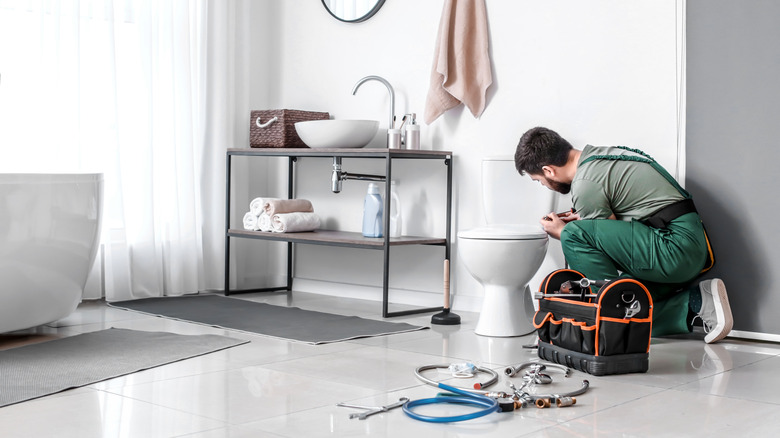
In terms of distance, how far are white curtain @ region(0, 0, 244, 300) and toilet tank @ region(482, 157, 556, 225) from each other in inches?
66.9

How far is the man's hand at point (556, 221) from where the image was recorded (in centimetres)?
337

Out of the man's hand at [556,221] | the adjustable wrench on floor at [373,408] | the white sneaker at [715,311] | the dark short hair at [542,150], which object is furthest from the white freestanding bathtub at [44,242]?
the white sneaker at [715,311]

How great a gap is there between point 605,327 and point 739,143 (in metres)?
1.18

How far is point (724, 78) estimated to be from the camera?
130 inches

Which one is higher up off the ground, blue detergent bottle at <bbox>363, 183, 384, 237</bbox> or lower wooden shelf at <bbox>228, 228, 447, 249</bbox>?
blue detergent bottle at <bbox>363, 183, 384, 237</bbox>

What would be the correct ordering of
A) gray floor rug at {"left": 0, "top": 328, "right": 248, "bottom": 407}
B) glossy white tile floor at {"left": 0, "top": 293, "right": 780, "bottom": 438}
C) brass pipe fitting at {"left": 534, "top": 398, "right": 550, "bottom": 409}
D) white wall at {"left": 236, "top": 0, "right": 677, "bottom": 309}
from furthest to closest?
1. white wall at {"left": 236, "top": 0, "right": 677, "bottom": 309}
2. gray floor rug at {"left": 0, "top": 328, "right": 248, "bottom": 407}
3. brass pipe fitting at {"left": 534, "top": 398, "right": 550, "bottom": 409}
4. glossy white tile floor at {"left": 0, "top": 293, "right": 780, "bottom": 438}

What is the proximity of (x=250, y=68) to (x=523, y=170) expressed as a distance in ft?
6.94

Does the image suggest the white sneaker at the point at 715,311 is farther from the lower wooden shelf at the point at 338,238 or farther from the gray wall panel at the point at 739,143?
the lower wooden shelf at the point at 338,238

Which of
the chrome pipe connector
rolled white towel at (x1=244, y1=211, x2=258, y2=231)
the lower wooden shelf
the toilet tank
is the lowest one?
the chrome pipe connector

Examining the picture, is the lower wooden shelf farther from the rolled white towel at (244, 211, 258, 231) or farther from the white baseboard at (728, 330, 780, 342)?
the white baseboard at (728, 330, 780, 342)

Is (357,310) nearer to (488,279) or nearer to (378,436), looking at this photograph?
(488,279)

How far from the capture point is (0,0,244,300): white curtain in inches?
152

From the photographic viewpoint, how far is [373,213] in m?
4.07

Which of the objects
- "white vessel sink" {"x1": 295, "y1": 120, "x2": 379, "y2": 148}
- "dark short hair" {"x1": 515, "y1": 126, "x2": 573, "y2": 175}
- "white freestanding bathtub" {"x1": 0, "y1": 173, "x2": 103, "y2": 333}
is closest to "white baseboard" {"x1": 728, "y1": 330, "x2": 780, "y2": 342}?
"dark short hair" {"x1": 515, "y1": 126, "x2": 573, "y2": 175}
